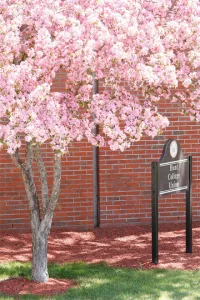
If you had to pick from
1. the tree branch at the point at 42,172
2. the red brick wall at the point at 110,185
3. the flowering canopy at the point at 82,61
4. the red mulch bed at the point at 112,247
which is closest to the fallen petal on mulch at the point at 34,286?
the red mulch bed at the point at 112,247

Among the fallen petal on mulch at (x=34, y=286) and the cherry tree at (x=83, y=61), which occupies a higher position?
the cherry tree at (x=83, y=61)

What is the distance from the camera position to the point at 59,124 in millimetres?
6445

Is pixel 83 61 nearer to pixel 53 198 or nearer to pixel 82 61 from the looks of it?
pixel 82 61

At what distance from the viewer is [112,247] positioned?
959cm

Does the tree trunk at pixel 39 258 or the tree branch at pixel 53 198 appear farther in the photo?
the tree trunk at pixel 39 258

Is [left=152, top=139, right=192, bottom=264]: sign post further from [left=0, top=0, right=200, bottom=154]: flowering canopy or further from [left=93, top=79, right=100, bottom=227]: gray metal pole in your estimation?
[left=93, top=79, right=100, bottom=227]: gray metal pole

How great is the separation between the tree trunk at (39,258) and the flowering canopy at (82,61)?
4.61ft

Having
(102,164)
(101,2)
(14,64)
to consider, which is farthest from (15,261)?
(101,2)

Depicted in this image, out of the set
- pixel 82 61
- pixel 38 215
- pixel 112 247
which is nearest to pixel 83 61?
pixel 82 61

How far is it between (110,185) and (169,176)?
2.38 meters

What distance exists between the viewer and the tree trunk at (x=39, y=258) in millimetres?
7547

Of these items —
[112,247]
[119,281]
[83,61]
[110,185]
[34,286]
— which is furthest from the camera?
[110,185]

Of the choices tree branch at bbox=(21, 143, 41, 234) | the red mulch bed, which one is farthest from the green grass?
tree branch at bbox=(21, 143, 41, 234)

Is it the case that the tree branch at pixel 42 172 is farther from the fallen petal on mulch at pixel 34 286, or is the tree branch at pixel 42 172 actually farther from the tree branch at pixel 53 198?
the fallen petal on mulch at pixel 34 286
